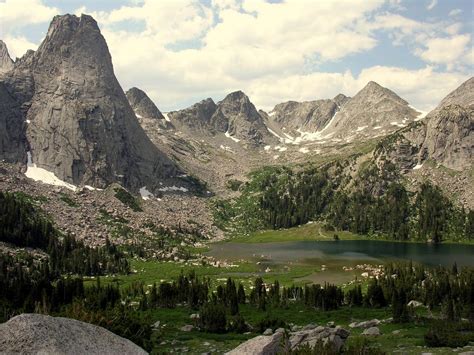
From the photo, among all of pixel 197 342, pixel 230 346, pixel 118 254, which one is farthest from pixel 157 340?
pixel 118 254

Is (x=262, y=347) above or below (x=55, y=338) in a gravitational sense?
below

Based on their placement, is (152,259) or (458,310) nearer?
(458,310)

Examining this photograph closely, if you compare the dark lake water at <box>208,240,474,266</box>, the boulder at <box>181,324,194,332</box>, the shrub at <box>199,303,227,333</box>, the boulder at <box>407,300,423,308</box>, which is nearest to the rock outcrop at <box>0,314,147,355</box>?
the shrub at <box>199,303,227,333</box>

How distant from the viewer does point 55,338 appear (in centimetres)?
2002

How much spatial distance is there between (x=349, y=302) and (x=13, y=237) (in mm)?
115932

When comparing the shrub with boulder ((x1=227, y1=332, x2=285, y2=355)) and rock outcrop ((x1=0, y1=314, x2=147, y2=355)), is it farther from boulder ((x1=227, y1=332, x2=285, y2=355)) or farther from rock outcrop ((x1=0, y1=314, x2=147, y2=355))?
rock outcrop ((x1=0, y1=314, x2=147, y2=355))

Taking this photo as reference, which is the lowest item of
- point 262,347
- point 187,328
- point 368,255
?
point 368,255

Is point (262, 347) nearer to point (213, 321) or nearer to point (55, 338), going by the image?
point (55, 338)

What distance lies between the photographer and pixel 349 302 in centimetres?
9075

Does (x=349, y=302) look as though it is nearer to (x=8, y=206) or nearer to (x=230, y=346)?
(x=230, y=346)

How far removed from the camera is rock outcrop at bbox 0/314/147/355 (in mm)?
19484

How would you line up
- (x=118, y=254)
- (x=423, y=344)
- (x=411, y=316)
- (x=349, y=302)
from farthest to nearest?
(x=118, y=254)
(x=349, y=302)
(x=411, y=316)
(x=423, y=344)

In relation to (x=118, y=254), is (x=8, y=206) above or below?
above

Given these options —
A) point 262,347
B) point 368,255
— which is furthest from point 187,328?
point 368,255
